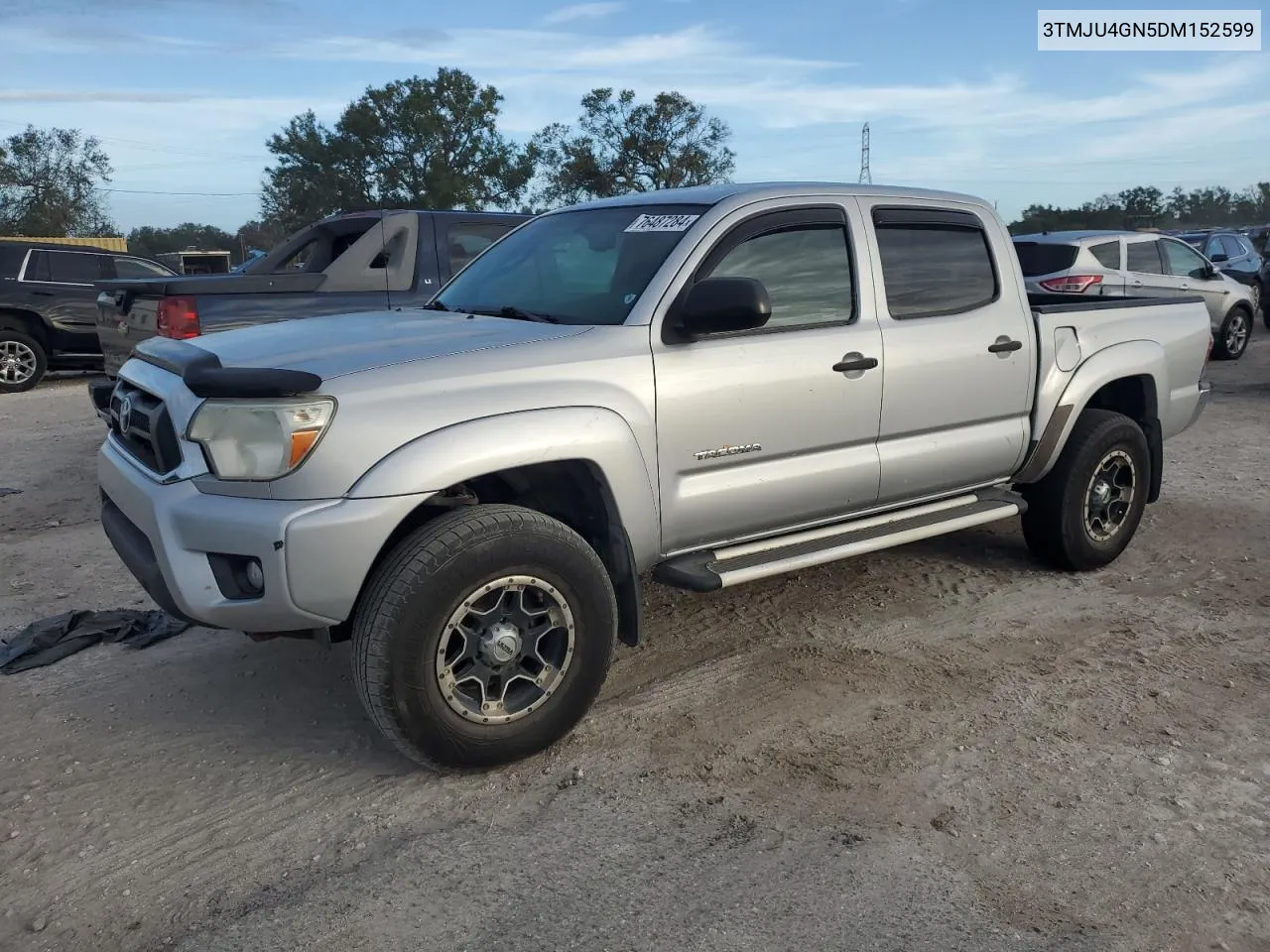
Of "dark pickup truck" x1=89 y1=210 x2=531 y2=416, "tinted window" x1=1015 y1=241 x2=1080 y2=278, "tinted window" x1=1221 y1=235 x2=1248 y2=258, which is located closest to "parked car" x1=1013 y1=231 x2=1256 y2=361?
"tinted window" x1=1015 y1=241 x2=1080 y2=278

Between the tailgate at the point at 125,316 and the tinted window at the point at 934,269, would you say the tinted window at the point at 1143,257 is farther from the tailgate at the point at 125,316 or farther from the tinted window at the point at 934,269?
the tailgate at the point at 125,316

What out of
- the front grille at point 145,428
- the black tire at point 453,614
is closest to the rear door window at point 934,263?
the black tire at point 453,614

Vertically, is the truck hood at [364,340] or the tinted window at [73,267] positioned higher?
the tinted window at [73,267]

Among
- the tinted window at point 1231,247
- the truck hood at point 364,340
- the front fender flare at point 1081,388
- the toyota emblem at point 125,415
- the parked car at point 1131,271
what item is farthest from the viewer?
the tinted window at point 1231,247

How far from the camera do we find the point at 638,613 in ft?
12.1

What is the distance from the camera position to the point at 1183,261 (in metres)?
13.1

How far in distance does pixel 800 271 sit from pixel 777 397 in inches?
23.7

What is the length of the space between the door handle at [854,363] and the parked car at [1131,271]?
23.4 ft

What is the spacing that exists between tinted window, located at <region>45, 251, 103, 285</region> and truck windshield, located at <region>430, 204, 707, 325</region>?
997 cm

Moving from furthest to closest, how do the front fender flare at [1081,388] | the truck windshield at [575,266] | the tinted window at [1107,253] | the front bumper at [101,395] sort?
the tinted window at [1107,253] < the front fender flare at [1081,388] < the front bumper at [101,395] < the truck windshield at [575,266]

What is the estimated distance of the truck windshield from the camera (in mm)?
3934

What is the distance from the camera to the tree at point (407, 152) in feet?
175

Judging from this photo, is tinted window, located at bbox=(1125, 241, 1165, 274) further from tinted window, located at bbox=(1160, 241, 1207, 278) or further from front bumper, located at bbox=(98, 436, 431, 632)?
front bumper, located at bbox=(98, 436, 431, 632)

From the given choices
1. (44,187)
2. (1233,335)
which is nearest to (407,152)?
(44,187)
